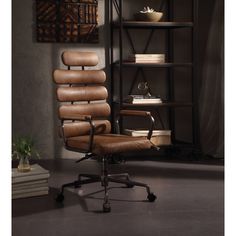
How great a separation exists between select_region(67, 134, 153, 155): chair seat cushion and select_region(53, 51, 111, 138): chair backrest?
0.17 m

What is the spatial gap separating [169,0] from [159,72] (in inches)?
29.6

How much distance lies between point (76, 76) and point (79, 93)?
126 mm

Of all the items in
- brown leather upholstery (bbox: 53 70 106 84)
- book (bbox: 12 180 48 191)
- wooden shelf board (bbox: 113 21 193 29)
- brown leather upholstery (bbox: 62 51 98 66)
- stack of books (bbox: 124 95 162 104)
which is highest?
wooden shelf board (bbox: 113 21 193 29)

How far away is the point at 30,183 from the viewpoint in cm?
322

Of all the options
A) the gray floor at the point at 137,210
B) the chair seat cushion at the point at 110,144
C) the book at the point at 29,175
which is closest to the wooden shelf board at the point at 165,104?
the gray floor at the point at 137,210

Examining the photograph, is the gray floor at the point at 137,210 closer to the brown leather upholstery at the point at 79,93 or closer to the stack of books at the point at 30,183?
the stack of books at the point at 30,183

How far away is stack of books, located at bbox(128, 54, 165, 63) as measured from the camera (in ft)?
14.9

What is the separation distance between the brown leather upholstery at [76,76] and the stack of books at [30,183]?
637mm

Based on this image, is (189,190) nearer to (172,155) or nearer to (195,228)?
(195,228)

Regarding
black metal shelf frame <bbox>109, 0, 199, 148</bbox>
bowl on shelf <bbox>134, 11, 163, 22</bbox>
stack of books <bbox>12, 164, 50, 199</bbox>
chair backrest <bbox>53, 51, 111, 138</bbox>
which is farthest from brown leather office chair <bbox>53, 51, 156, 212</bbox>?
bowl on shelf <bbox>134, 11, 163, 22</bbox>

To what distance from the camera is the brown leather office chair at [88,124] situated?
115 inches

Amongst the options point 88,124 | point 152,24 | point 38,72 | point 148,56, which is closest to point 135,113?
point 88,124

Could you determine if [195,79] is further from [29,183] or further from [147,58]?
[29,183]

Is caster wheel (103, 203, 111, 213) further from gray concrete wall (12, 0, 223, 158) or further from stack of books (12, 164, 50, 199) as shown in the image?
gray concrete wall (12, 0, 223, 158)
